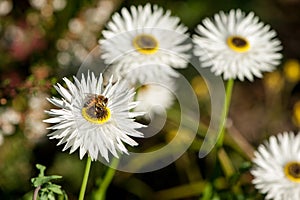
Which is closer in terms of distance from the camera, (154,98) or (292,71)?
(154,98)

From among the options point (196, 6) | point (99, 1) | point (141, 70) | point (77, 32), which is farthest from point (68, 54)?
point (196, 6)

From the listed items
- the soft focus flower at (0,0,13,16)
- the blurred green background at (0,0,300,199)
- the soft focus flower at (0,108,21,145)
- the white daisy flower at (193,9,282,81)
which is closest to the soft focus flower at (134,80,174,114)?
the blurred green background at (0,0,300,199)

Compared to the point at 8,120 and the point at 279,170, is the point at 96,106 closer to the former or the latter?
the point at 279,170

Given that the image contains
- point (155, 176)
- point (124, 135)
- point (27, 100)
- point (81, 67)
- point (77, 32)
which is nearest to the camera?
point (124, 135)

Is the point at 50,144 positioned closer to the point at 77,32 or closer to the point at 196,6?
the point at 77,32

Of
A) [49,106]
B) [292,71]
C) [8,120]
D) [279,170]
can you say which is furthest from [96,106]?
[292,71]

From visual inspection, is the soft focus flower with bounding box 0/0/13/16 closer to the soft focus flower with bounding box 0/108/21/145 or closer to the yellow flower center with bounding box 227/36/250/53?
the soft focus flower with bounding box 0/108/21/145
